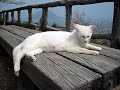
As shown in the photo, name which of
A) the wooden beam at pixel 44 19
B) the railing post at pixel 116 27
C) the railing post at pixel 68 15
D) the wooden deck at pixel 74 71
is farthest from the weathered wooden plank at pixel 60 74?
the wooden beam at pixel 44 19

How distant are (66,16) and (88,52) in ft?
8.65

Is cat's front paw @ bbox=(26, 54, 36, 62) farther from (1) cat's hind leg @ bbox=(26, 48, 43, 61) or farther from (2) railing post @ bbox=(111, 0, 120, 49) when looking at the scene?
(2) railing post @ bbox=(111, 0, 120, 49)

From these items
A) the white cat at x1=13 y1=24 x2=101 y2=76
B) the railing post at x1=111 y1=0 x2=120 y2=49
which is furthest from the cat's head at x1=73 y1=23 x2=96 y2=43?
the railing post at x1=111 y1=0 x2=120 y2=49

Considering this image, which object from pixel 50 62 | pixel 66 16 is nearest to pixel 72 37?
pixel 50 62

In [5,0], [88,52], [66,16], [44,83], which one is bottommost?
[44,83]

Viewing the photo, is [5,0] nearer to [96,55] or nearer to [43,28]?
[43,28]

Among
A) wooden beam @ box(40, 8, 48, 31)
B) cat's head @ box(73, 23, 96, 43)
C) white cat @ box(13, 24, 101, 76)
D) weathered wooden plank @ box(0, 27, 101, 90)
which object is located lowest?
weathered wooden plank @ box(0, 27, 101, 90)

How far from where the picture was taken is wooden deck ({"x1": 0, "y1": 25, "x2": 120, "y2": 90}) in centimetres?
136

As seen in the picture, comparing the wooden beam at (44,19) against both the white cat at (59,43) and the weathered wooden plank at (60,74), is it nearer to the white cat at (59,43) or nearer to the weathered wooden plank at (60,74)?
the white cat at (59,43)

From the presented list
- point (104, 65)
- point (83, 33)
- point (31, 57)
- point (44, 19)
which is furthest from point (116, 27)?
point (44, 19)

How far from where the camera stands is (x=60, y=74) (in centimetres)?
150

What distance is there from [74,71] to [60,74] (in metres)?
0.12

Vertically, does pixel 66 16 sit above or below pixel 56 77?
above

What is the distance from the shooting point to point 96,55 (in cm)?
209
